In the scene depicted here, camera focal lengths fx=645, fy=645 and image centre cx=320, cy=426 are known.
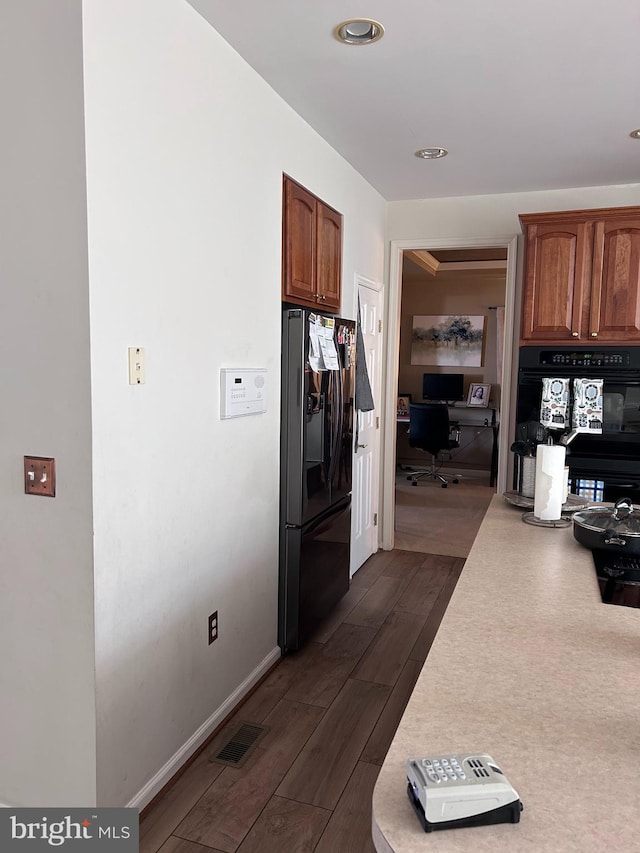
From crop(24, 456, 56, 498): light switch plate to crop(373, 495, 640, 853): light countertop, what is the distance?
111 centimetres

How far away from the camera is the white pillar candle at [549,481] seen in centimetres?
229

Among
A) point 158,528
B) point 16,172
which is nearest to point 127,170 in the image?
point 16,172

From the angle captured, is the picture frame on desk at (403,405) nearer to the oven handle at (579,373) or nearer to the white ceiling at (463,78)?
the oven handle at (579,373)

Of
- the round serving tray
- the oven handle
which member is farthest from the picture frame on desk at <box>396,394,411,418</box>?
the round serving tray

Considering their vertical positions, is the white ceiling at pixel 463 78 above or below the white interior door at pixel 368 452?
above

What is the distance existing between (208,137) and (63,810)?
2.17m

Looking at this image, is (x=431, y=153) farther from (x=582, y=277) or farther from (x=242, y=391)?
(x=242, y=391)

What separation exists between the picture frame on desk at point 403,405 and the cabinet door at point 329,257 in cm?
453

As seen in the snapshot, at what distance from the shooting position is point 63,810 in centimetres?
185

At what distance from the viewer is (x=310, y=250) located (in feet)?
10.6

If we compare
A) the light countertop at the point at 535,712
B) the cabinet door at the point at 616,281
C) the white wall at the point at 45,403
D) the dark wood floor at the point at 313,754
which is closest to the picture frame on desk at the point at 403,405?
the cabinet door at the point at 616,281

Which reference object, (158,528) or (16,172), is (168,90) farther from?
(158,528)

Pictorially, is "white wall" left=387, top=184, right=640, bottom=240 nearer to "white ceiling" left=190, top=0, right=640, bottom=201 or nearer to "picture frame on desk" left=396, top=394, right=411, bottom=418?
"white ceiling" left=190, top=0, right=640, bottom=201

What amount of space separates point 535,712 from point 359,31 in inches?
86.7
